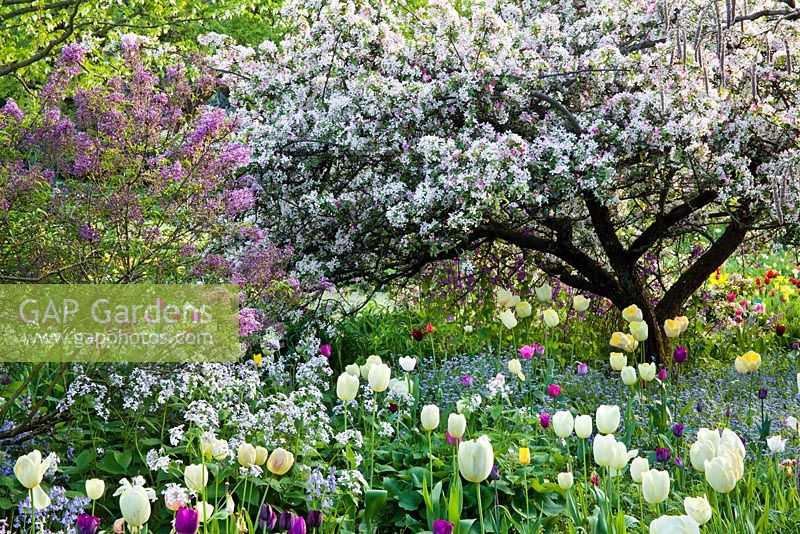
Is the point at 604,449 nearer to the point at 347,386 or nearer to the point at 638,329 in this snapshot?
the point at 347,386

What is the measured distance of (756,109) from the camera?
456 centimetres

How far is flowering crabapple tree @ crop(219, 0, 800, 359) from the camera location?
459 centimetres

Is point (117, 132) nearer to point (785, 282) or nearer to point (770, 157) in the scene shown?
point (770, 157)

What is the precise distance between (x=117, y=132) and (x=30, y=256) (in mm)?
584

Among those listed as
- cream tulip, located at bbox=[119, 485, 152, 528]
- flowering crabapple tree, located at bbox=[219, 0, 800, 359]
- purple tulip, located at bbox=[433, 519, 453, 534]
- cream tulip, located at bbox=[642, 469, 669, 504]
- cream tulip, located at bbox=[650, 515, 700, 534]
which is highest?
flowering crabapple tree, located at bbox=[219, 0, 800, 359]

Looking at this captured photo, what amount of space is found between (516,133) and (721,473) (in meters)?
A: 3.17

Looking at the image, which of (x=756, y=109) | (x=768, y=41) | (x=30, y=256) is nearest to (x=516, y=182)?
(x=756, y=109)

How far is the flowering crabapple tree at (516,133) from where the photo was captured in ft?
15.1

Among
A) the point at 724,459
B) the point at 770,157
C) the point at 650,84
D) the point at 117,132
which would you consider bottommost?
the point at 724,459

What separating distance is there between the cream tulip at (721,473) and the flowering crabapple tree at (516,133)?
2.28 metres

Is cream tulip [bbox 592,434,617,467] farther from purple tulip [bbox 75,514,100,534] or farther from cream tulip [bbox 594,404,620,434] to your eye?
purple tulip [bbox 75,514,100,534]

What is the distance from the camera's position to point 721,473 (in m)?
2.22

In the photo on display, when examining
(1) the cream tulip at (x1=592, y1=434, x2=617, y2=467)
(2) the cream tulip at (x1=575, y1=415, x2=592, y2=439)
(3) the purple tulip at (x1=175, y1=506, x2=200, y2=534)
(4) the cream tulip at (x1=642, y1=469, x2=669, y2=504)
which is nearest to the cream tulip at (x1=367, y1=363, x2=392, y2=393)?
(2) the cream tulip at (x1=575, y1=415, x2=592, y2=439)

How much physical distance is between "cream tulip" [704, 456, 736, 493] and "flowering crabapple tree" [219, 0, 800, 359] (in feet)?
7.49
